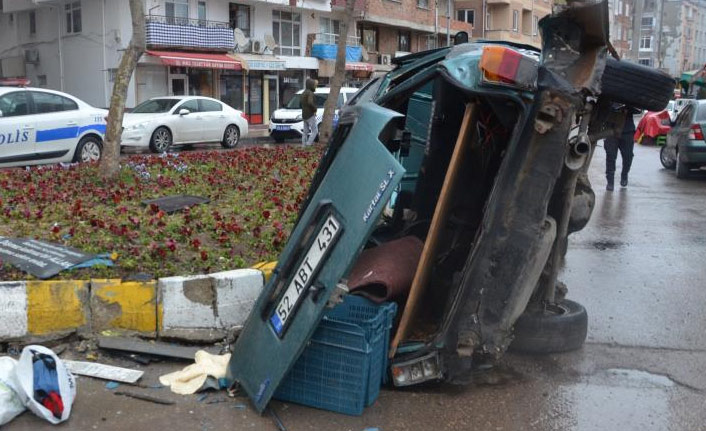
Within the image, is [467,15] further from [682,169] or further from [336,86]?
[682,169]

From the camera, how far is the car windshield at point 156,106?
21.2 metres

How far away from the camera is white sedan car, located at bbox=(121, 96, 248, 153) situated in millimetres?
19812

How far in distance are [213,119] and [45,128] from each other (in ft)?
27.3

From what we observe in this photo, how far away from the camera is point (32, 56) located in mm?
35906

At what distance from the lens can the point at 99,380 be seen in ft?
15.1

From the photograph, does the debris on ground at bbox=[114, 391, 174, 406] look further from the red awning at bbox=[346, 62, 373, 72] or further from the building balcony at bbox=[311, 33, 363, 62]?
the red awning at bbox=[346, 62, 373, 72]

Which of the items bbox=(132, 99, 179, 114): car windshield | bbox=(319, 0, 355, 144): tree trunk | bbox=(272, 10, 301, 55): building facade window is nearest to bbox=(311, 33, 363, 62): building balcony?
bbox=(272, 10, 301, 55): building facade window

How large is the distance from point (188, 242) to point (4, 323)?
1.82 m

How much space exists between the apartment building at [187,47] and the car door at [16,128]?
17941 mm

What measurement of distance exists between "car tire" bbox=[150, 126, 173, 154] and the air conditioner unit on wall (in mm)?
18942

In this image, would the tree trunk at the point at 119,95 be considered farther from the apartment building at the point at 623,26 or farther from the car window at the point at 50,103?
the apartment building at the point at 623,26

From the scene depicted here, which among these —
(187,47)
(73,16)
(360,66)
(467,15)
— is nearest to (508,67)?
(187,47)

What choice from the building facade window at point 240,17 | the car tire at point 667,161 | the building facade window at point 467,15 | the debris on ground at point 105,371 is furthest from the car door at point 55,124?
the building facade window at point 467,15

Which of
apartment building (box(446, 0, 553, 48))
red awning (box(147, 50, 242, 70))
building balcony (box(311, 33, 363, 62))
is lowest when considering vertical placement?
red awning (box(147, 50, 242, 70))
